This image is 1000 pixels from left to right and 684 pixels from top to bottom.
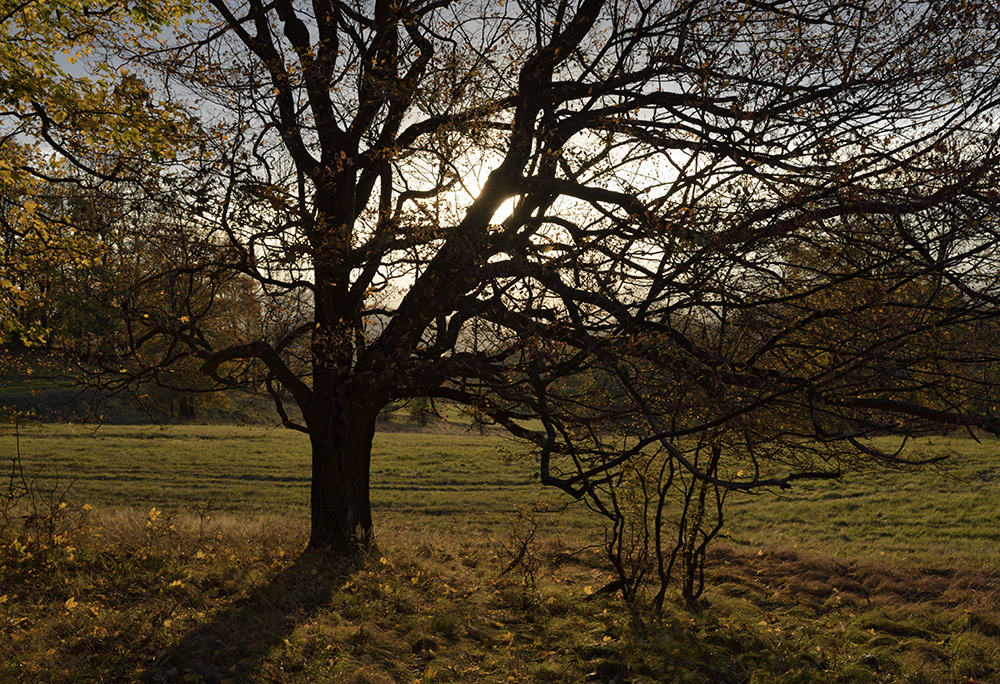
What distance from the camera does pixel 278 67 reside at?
7.67 meters

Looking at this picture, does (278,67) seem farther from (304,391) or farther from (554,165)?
(304,391)

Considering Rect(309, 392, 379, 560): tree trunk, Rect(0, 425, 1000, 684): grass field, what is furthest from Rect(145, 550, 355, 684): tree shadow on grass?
Rect(309, 392, 379, 560): tree trunk

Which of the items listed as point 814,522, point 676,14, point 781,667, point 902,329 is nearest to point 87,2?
point 676,14

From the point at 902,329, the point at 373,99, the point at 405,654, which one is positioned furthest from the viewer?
the point at 373,99

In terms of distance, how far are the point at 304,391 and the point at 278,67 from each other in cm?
427

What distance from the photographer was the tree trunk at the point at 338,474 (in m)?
9.34

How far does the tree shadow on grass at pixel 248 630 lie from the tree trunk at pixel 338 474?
909 millimetres

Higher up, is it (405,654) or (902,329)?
(902,329)

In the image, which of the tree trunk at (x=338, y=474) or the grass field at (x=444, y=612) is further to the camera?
the tree trunk at (x=338, y=474)

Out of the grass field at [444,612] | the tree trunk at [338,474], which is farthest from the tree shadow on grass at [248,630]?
the tree trunk at [338,474]

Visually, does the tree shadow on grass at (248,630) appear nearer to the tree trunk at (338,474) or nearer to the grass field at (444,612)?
the grass field at (444,612)

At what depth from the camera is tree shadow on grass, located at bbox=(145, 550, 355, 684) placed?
547 cm

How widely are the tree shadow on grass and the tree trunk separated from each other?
2.98ft

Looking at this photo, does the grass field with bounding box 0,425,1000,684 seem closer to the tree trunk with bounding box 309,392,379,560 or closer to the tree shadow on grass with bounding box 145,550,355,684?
the tree shadow on grass with bounding box 145,550,355,684
